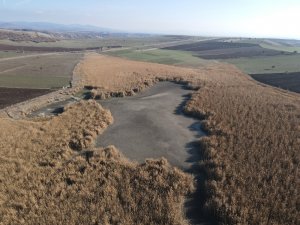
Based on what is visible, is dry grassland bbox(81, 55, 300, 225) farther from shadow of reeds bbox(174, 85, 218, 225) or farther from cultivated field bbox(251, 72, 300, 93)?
cultivated field bbox(251, 72, 300, 93)

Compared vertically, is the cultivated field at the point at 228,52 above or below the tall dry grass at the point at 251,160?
above

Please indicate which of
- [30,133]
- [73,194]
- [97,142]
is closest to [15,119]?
[30,133]

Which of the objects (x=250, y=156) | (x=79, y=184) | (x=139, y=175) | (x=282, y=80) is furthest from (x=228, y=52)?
(x=79, y=184)

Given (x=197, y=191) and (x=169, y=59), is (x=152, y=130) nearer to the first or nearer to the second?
(x=197, y=191)

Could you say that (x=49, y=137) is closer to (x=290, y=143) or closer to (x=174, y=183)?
(x=174, y=183)

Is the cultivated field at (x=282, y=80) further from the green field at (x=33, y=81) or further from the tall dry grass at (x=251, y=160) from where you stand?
the green field at (x=33, y=81)

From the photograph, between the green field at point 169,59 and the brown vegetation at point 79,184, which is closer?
the brown vegetation at point 79,184

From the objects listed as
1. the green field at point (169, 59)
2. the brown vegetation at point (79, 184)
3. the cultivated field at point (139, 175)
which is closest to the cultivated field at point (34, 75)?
the cultivated field at point (139, 175)
